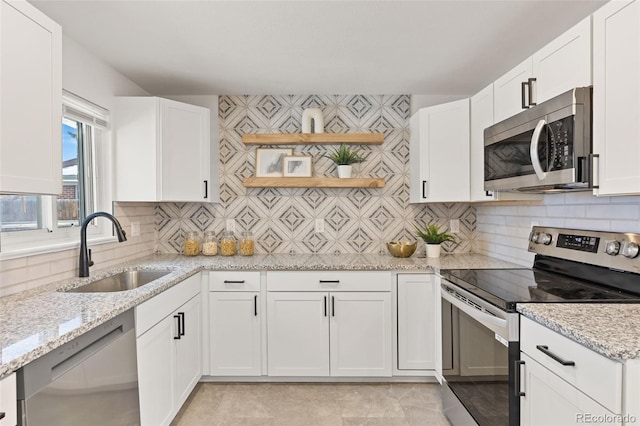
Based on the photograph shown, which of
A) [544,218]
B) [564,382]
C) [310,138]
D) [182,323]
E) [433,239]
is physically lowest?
[182,323]

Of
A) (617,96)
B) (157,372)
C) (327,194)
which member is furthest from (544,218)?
(157,372)

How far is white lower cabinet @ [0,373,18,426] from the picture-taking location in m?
1.03

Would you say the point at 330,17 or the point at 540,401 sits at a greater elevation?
the point at 330,17

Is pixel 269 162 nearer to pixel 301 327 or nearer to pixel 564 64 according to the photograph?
pixel 301 327

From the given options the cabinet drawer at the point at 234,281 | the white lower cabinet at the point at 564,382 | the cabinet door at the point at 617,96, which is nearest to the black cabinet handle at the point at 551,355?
the white lower cabinet at the point at 564,382

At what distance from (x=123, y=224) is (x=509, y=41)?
2925 mm

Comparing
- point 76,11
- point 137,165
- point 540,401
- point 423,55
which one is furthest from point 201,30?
point 540,401

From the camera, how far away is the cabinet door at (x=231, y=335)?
275cm

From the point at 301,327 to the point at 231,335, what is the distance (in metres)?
0.51

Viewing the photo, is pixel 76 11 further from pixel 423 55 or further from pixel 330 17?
pixel 423 55

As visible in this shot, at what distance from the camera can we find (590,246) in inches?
76.0

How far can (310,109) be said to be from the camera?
3.26m

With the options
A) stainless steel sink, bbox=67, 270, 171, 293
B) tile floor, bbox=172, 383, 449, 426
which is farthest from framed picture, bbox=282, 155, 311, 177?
tile floor, bbox=172, 383, 449, 426

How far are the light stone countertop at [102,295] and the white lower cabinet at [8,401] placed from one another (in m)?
0.04
